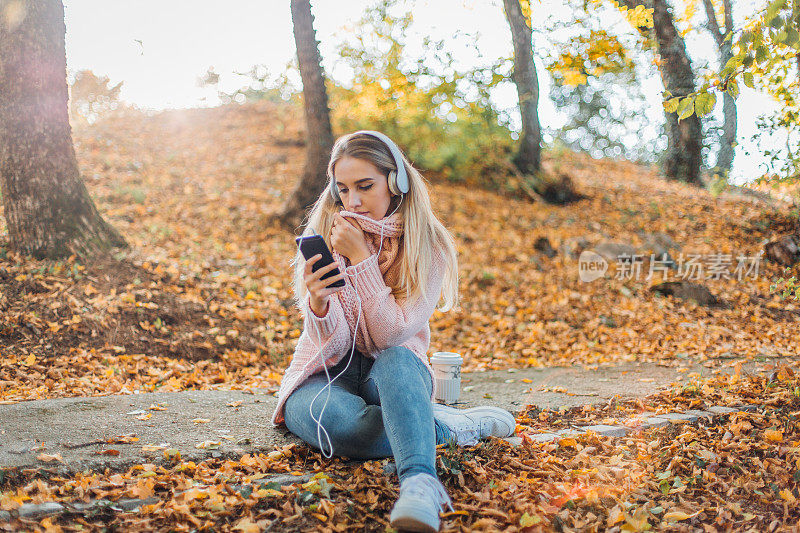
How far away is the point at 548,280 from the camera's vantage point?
722 cm

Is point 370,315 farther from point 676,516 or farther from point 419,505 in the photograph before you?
point 676,516

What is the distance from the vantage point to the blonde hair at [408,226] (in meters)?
2.67

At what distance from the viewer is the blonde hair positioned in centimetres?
267

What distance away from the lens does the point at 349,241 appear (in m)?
2.57

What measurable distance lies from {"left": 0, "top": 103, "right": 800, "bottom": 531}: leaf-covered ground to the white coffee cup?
1.61ft

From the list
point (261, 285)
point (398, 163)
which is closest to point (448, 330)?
point (261, 285)

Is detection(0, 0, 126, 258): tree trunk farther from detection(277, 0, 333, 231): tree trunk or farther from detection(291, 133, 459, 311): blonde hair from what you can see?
detection(291, 133, 459, 311): blonde hair

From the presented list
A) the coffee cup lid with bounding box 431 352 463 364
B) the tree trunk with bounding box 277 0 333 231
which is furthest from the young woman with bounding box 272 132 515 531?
the tree trunk with bounding box 277 0 333 231

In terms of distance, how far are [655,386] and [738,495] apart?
1.73 meters

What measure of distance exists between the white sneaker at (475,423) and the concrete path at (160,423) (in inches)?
26.2

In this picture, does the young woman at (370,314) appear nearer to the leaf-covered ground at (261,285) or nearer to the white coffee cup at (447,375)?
the white coffee cup at (447,375)

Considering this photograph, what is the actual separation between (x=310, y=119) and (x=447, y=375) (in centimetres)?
487

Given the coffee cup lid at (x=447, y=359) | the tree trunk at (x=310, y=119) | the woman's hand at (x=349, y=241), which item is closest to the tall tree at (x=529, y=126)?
the tree trunk at (x=310, y=119)

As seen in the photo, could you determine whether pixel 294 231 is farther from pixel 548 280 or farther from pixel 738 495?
pixel 738 495
